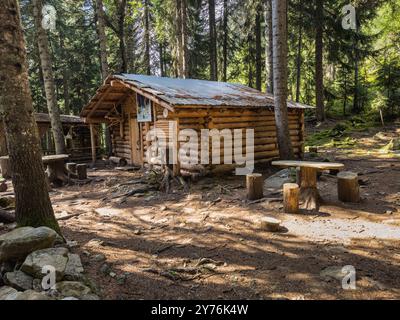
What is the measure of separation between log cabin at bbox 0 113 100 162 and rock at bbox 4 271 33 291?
57.9ft

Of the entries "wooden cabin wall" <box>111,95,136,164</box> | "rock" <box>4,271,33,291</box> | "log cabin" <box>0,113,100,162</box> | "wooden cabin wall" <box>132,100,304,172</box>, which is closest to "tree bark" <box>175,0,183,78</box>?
"wooden cabin wall" <box>111,95,136,164</box>

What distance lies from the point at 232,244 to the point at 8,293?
11.5 feet

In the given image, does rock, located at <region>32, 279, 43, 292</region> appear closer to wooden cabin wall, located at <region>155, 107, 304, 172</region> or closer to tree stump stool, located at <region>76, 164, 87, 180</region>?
wooden cabin wall, located at <region>155, 107, 304, 172</region>

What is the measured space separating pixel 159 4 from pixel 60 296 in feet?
78.3

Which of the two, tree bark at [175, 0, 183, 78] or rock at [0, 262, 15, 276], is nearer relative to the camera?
rock at [0, 262, 15, 276]

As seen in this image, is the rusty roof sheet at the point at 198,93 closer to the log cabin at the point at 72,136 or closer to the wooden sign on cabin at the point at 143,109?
the wooden sign on cabin at the point at 143,109

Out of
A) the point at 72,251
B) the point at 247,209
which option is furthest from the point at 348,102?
the point at 72,251

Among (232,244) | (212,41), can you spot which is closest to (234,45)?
(212,41)

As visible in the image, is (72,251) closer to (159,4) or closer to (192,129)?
(192,129)

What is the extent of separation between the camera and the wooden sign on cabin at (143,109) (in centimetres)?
1344

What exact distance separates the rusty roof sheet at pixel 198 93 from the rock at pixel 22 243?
21.4 feet

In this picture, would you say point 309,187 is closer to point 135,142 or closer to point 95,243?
point 95,243

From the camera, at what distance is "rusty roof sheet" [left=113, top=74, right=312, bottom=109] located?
1086 cm

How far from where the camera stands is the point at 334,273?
428 centimetres
